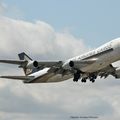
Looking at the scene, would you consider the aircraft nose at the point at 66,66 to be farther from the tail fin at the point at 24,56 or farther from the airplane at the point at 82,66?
the tail fin at the point at 24,56

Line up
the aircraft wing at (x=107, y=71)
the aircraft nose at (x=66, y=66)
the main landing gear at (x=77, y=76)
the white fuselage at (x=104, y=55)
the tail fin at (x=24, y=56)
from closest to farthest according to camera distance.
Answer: the white fuselage at (x=104, y=55) → the aircraft nose at (x=66, y=66) → the main landing gear at (x=77, y=76) → the aircraft wing at (x=107, y=71) → the tail fin at (x=24, y=56)

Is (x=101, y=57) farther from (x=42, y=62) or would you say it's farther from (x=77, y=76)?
(x=42, y=62)

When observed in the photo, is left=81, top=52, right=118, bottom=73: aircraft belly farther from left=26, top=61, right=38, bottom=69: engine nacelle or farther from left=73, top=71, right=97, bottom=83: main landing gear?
left=26, top=61, right=38, bottom=69: engine nacelle

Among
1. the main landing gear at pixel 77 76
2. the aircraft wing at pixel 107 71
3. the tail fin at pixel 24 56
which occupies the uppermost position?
the tail fin at pixel 24 56

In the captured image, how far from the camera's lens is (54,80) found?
342 ft

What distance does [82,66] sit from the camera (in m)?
95.1

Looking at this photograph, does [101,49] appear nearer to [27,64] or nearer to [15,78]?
[27,64]

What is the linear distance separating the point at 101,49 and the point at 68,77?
10.8 m

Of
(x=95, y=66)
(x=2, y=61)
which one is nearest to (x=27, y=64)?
(x=2, y=61)

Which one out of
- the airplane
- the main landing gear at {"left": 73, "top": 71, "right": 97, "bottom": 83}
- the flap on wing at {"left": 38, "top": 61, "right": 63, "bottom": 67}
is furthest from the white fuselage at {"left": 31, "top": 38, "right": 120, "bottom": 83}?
the main landing gear at {"left": 73, "top": 71, "right": 97, "bottom": 83}

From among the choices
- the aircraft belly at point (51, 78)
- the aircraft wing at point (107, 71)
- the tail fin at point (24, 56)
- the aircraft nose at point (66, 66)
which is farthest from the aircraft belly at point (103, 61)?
the tail fin at point (24, 56)

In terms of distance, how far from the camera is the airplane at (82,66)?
3659 inches

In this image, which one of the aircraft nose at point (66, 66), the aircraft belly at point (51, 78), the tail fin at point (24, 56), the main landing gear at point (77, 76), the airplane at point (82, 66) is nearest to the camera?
the airplane at point (82, 66)

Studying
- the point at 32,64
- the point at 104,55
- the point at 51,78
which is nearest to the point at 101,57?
the point at 104,55
